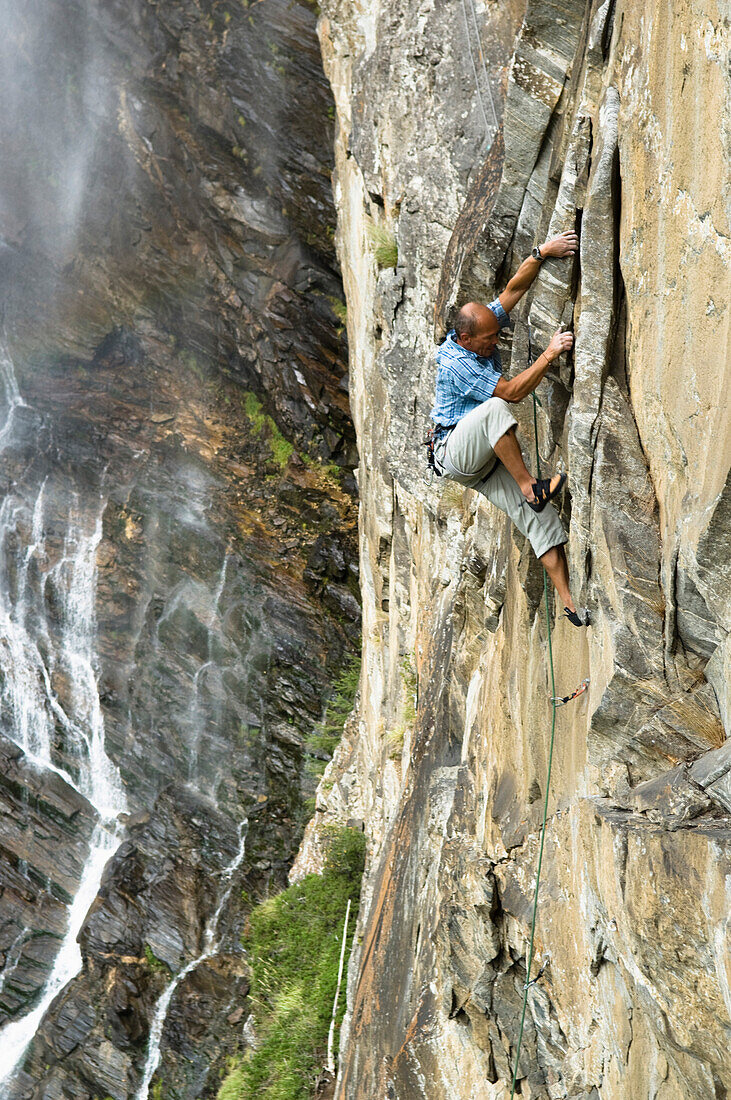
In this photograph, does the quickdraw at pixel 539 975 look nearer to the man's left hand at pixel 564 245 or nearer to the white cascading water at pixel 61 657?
the man's left hand at pixel 564 245

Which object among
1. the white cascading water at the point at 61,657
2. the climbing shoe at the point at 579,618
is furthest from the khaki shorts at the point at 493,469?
the white cascading water at the point at 61,657

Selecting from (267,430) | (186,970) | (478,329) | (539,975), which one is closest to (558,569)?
(478,329)

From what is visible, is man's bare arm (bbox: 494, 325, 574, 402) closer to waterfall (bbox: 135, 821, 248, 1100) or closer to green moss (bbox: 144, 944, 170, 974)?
waterfall (bbox: 135, 821, 248, 1100)

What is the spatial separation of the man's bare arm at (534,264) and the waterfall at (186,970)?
1307 centimetres

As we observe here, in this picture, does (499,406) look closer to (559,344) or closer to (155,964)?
(559,344)

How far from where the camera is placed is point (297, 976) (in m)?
12.1

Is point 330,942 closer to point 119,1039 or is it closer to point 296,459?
point 119,1039

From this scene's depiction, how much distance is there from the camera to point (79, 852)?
16.1m

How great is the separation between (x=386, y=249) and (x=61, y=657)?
11.5 meters

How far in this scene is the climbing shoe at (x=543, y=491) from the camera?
4.26m

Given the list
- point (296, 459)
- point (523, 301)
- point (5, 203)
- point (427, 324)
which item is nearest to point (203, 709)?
point (296, 459)

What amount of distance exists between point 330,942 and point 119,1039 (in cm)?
437

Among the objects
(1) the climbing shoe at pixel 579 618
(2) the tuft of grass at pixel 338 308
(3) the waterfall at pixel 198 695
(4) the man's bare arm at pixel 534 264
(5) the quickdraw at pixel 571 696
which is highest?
(2) the tuft of grass at pixel 338 308

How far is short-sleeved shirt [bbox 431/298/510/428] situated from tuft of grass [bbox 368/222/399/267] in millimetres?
4057
